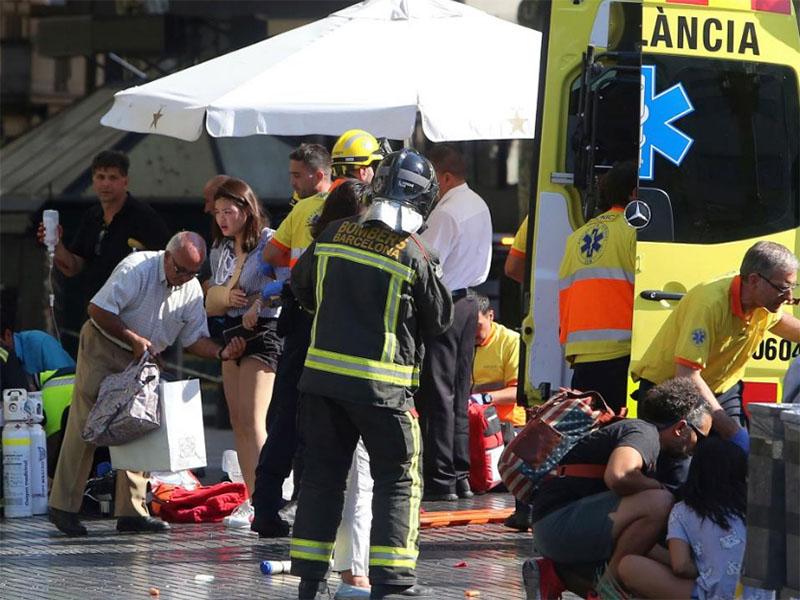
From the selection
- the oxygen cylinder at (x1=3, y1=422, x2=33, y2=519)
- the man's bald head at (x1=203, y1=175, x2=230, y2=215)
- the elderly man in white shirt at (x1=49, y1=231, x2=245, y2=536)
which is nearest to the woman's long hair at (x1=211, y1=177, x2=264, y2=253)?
the elderly man in white shirt at (x1=49, y1=231, x2=245, y2=536)

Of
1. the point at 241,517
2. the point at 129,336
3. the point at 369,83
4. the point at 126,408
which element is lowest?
the point at 241,517

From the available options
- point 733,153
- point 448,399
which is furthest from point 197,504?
point 733,153

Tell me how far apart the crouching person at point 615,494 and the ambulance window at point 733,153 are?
144cm

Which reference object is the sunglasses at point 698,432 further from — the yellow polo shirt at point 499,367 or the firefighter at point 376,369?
the yellow polo shirt at point 499,367

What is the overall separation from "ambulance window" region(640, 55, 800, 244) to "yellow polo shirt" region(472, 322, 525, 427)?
278cm

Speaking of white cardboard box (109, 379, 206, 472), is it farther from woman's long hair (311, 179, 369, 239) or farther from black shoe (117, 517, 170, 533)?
woman's long hair (311, 179, 369, 239)

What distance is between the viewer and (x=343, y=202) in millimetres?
6898

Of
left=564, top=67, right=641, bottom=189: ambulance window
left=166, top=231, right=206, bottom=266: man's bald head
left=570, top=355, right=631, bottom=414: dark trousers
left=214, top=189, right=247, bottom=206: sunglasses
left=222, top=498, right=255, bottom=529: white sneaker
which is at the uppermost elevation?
left=564, top=67, right=641, bottom=189: ambulance window

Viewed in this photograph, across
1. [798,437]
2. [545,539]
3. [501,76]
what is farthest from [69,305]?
[798,437]

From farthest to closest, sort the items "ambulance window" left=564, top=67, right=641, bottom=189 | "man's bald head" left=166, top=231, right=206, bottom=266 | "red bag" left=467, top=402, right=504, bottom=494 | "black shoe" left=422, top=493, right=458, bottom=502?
1. "red bag" left=467, top=402, right=504, bottom=494
2. "black shoe" left=422, top=493, right=458, bottom=502
3. "man's bald head" left=166, top=231, right=206, bottom=266
4. "ambulance window" left=564, top=67, right=641, bottom=189

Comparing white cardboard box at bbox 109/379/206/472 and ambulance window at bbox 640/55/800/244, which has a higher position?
ambulance window at bbox 640/55/800/244

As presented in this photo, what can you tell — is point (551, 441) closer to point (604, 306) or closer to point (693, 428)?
point (693, 428)

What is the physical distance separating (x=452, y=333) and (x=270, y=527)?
1850 millimetres

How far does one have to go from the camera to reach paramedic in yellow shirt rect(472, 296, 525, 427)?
1012cm
